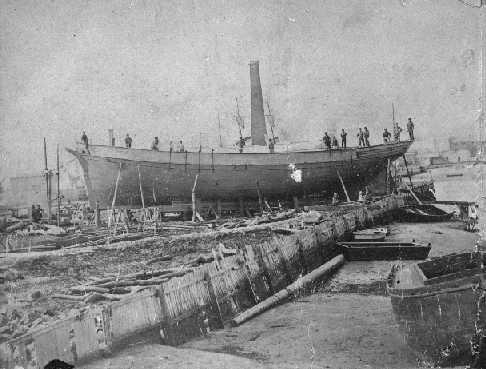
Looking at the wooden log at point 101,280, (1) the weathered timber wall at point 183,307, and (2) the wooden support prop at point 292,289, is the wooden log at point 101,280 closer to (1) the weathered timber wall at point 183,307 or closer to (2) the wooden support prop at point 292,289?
(1) the weathered timber wall at point 183,307

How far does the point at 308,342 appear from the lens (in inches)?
237

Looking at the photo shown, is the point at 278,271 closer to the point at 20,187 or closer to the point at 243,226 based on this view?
the point at 243,226

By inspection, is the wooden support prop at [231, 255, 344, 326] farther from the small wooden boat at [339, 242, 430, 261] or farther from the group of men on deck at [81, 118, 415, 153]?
the group of men on deck at [81, 118, 415, 153]

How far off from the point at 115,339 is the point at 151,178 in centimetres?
1288

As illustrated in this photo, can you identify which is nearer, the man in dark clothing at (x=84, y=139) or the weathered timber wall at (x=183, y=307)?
the weathered timber wall at (x=183, y=307)

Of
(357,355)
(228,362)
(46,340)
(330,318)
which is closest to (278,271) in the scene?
(330,318)

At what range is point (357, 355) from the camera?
5.45 m

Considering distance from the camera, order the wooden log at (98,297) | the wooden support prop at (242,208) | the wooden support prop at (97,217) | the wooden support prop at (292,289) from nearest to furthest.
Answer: the wooden log at (98,297)
the wooden support prop at (292,289)
the wooden support prop at (97,217)
the wooden support prop at (242,208)

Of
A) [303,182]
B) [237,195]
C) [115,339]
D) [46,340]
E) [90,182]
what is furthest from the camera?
[303,182]

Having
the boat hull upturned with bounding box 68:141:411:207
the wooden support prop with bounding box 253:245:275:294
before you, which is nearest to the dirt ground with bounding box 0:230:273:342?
the wooden support prop with bounding box 253:245:275:294

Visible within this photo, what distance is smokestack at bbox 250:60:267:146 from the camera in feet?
81.9

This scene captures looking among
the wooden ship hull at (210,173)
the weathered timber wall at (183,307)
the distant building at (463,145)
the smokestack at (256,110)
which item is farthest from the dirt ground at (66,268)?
the distant building at (463,145)

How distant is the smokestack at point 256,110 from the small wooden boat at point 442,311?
20336mm

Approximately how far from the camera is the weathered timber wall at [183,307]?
3936mm
